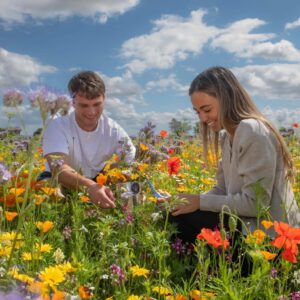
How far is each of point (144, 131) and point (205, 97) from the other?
0.75m

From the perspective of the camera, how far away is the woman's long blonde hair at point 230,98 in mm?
2500

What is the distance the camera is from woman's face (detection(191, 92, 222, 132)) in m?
2.57

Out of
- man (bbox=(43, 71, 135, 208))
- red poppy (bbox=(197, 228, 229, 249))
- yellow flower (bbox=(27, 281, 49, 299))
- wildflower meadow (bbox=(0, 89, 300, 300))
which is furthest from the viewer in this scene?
man (bbox=(43, 71, 135, 208))

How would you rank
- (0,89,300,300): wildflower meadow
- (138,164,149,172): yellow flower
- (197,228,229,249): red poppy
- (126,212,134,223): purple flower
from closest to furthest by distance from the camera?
(0,89,300,300): wildflower meadow, (197,228,229,249): red poppy, (126,212,134,223): purple flower, (138,164,149,172): yellow flower

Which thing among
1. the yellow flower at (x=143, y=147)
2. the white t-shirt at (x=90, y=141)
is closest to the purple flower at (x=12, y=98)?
the yellow flower at (x=143, y=147)

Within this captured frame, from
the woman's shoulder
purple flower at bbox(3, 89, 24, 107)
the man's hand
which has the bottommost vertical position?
the man's hand

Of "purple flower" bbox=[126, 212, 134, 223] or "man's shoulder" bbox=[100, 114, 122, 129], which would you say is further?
"man's shoulder" bbox=[100, 114, 122, 129]

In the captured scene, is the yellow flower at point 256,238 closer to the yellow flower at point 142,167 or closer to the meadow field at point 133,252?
the meadow field at point 133,252

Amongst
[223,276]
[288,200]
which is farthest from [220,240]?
[288,200]

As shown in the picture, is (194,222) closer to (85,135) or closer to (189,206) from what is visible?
(189,206)

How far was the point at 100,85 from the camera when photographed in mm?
3598

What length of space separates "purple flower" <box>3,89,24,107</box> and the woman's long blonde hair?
1.39m

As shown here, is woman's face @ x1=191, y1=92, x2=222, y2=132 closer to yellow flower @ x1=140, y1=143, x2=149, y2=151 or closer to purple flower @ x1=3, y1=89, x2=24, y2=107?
yellow flower @ x1=140, y1=143, x2=149, y2=151

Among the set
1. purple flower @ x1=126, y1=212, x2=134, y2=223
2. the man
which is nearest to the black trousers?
purple flower @ x1=126, y1=212, x2=134, y2=223
